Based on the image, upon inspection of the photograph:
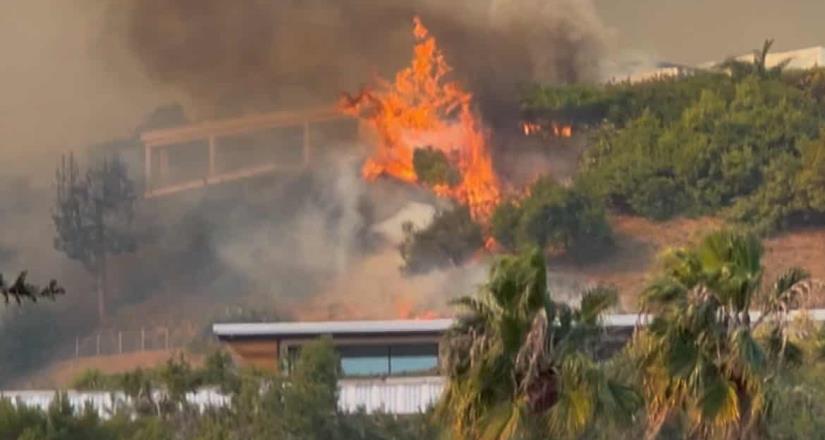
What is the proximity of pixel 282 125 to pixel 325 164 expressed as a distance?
5.70 feet

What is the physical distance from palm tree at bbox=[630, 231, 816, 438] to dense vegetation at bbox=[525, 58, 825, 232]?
41.1m

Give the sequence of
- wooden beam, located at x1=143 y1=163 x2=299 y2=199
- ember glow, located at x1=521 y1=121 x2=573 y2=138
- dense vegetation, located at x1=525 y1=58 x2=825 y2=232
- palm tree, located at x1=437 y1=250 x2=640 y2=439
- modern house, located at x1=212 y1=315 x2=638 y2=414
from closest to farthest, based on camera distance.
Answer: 1. palm tree, located at x1=437 y1=250 x2=640 y2=439
2. modern house, located at x1=212 y1=315 x2=638 y2=414
3. dense vegetation, located at x1=525 y1=58 x2=825 y2=232
4. ember glow, located at x1=521 y1=121 x2=573 y2=138
5. wooden beam, located at x1=143 y1=163 x2=299 y2=199

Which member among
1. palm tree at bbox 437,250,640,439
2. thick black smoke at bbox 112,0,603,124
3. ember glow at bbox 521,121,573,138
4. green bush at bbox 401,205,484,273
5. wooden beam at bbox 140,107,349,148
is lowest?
palm tree at bbox 437,250,640,439

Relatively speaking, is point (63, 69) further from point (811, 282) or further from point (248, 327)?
point (811, 282)

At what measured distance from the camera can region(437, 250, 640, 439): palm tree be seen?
24531mm

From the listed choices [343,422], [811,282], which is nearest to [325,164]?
[343,422]

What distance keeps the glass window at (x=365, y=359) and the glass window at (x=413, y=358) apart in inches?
7.9

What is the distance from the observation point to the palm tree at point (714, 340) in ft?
80.7

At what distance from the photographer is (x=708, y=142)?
68062mm

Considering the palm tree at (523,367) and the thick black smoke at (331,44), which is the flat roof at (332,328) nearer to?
the thick black smoke at (331,44)

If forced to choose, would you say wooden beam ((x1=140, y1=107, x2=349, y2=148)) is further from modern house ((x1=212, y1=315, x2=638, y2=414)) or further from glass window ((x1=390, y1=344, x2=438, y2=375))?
glass window ((x1=390, y1=344, x2=438, y2=375))

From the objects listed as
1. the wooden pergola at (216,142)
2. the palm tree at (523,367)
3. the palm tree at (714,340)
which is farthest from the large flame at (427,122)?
the palm tree at (523,367)

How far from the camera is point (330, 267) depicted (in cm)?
6744

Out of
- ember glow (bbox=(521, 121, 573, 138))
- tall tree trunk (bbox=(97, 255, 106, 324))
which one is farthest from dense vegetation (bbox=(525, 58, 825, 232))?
tall tree trunk (bbox=(97, 255, 106, 324))
